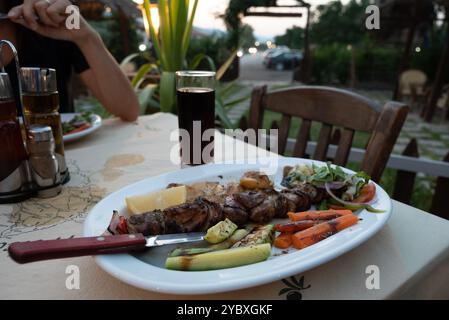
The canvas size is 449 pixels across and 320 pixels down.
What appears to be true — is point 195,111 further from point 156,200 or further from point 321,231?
point 321,231

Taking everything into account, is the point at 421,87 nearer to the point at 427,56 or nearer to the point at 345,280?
the point at 427,56

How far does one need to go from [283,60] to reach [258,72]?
1.18 meters

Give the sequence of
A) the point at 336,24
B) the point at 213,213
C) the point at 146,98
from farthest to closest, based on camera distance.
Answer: the point at 336,24, the point at 146,98, the point at 213,213

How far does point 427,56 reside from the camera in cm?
1096

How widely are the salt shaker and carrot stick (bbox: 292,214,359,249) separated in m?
0.78

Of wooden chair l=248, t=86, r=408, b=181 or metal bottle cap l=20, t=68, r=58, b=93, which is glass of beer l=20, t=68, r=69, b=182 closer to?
metal bottle cap l=20, t=68, r=58, b=93

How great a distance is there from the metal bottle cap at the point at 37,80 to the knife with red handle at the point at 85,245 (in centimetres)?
63

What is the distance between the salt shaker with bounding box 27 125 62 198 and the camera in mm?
1041

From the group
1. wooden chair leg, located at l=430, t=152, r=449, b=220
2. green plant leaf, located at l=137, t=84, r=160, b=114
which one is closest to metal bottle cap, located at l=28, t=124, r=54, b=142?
green plant leaf, located at l=137, t=84, r=160, b=114

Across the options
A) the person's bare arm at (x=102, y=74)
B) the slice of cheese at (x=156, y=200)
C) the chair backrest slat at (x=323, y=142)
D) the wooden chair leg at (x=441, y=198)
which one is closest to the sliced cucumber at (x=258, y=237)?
the slice of cheese at (x=156, y=200)

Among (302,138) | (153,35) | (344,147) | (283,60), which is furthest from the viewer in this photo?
(283,60)

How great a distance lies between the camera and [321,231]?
0.84 m

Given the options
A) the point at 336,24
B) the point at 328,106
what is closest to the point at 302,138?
the point at 328,106
